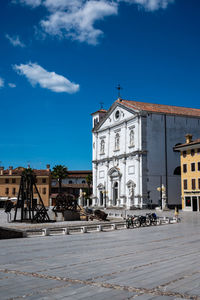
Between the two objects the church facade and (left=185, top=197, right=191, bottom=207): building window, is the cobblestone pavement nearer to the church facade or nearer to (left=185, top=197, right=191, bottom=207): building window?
(left=185, top=197, right=191, bottom=207): building window

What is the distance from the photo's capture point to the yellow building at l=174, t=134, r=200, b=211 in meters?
50.2

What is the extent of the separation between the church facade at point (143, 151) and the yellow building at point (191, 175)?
336 inches

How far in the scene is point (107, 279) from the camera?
8672 millimetres

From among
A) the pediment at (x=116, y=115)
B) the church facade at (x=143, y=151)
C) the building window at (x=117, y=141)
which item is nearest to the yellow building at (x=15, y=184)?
the church facade at (x=143, y=151)

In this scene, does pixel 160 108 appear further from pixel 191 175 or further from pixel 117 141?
pixel 191 175

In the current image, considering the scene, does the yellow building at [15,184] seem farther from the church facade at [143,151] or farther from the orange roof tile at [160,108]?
the orange roof tile at [160,108]

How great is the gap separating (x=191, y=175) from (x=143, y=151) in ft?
38.5

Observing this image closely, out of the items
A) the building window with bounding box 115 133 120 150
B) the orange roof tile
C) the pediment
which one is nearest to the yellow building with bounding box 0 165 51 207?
the pediment

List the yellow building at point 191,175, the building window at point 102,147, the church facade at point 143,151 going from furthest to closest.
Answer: the building window at point 102,147
the church facade at point 143,151
the yellow building at point 191,175

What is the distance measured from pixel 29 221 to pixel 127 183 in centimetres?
3705

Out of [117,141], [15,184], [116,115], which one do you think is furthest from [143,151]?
[15,184]

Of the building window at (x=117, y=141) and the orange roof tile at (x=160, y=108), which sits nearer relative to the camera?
the orange roof tile at (x=160, y=108)

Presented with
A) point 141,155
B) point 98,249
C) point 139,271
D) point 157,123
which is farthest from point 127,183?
point 139,271

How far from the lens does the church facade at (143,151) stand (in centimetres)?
6106
